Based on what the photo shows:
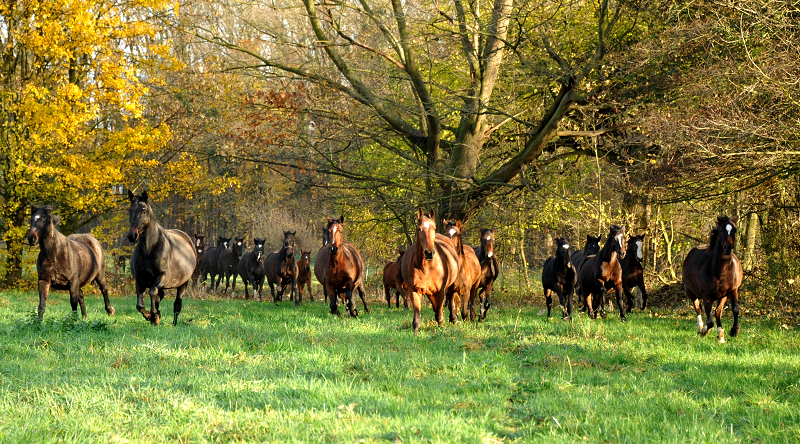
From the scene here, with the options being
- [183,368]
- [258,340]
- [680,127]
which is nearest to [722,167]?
[680,127]

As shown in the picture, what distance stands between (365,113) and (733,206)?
997cm

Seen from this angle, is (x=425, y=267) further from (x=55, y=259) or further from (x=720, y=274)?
(x=55, y=259)

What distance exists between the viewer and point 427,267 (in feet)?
37.5

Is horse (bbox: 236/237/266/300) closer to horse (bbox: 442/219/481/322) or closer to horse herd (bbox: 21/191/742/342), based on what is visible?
horse herd (bbox: 21/191/742/342)

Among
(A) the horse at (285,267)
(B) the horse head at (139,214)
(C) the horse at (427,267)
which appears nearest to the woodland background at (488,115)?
(A) the horse at (285,267)

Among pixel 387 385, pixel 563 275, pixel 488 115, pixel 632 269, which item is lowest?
pixel 387 385

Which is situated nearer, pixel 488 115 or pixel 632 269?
pixel 632 269

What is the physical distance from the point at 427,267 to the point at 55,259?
693cm

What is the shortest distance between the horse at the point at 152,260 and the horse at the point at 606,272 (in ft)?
28.6

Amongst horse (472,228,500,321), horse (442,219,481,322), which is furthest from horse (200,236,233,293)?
horse (442,219,481,322)

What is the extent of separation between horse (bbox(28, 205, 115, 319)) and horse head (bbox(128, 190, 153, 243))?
2006mm

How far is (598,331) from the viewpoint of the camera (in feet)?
37.7

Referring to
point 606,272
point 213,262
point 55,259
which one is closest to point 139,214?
point 55,259

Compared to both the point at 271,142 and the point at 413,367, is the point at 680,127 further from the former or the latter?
the point at 271,142
